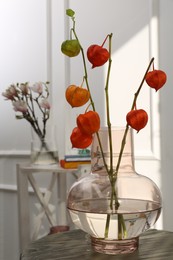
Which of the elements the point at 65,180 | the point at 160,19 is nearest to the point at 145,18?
the point at 160,19

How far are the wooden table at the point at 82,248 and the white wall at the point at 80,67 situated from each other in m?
0.88

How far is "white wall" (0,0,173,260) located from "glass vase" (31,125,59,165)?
193 millimetres

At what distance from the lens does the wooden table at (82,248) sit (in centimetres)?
94

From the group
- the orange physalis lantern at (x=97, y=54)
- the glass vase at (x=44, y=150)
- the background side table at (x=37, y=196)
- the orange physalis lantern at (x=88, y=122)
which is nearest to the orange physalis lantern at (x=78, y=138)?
the orange physalis lantern at (x=88, y=122)

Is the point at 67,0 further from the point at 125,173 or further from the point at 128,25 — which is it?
the point at 125,173

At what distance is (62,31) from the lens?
234cm

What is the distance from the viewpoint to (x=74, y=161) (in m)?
1.99

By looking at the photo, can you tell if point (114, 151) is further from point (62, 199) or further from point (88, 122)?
point (62, 199)

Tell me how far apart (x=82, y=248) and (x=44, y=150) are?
1.13 meters

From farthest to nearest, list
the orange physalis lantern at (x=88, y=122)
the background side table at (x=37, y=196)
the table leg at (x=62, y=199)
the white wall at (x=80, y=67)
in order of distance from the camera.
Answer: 1. the table leg at (x=62, y=199)
2. the background side table at (x=37, y=196)
3. the white wall at (x=80, y=67)
4. the orange physalis lantern at (x=88, y=122)

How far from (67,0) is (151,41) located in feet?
2.06

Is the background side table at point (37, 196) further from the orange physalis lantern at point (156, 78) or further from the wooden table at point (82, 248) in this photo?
the orange physalis lantern at point (156, 78)

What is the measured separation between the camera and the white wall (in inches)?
77.7

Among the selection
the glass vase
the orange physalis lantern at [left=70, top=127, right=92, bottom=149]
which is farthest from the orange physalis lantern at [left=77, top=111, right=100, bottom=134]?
the glass vase
